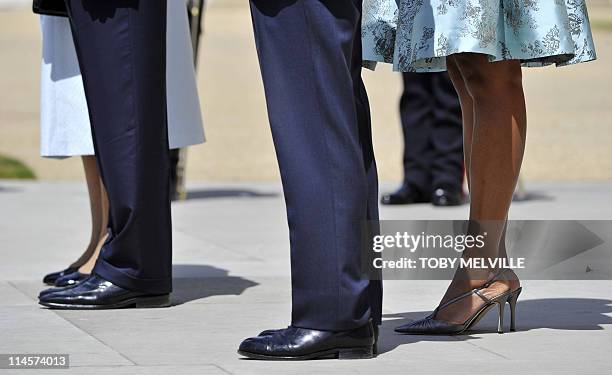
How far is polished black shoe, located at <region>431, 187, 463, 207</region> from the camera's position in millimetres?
7508

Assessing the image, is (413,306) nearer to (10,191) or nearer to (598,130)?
Answer: (10,191)

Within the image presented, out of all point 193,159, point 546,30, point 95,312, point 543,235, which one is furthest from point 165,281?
point 193,159

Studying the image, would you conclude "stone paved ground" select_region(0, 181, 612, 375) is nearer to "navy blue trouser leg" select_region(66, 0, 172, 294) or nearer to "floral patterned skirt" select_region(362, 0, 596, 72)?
"navy blue trouser leg" select_region(66, 0, 172, 294)

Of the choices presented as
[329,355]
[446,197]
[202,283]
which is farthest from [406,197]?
[329,355]

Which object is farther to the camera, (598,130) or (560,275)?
(598,130)

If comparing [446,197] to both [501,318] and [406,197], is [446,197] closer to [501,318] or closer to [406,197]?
[406,197]

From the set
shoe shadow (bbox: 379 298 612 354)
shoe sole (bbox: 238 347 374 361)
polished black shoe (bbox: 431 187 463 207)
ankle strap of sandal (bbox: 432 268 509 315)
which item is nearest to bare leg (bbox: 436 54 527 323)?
ankle strap of sandal (bbox: 432 268 509 315)

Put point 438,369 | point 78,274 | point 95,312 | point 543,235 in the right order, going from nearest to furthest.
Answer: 1. point 438,369
2. point 95,312
3. point 78,274
4. point 543,235

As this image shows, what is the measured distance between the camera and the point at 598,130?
15.0 m

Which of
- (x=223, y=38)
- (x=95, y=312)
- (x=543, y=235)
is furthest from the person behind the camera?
(x=223, y=38)

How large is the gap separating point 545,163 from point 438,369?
8961 mm

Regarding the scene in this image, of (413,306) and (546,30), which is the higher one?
(546,30)

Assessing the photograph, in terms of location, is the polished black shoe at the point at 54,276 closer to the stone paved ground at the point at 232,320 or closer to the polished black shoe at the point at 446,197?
the stone paved ground at the point at 232,320

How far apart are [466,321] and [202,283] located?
4.35 feet
